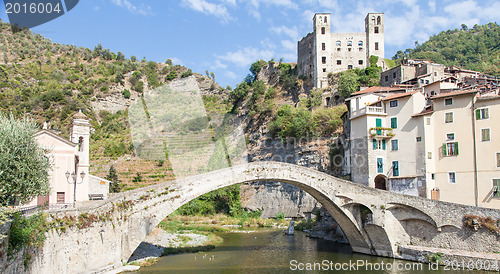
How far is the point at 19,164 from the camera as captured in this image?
14289mm

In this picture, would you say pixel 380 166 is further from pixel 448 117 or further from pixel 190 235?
pixel 190 235

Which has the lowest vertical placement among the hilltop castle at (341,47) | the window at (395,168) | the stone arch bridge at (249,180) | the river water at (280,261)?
the river water at (280,261)

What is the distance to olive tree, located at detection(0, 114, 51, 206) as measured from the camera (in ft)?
45.7

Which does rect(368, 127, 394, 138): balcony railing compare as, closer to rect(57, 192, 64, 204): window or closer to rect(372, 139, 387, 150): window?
rect(372, 139, 387, 150): window

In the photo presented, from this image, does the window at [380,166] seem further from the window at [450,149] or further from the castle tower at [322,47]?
the castle tower at [322,47]

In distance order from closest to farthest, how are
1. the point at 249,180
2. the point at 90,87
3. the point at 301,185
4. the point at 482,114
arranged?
the point at 249,180 → the point at 482,114 → the point at 301,185 → the point at 90,87

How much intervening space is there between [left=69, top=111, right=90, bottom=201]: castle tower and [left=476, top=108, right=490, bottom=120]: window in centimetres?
2125

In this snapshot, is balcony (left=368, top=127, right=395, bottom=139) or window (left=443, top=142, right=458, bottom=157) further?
balcony (left=368, top=127, right=395, bottom=139)

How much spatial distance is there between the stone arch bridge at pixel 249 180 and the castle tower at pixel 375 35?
92.9ft

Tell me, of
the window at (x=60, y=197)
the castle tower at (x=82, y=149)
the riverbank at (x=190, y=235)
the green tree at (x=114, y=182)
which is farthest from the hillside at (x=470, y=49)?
the window at (x=60, y=197)

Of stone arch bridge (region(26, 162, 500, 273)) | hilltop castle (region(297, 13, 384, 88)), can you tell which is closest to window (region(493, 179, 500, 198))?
stone arch bridge (region(26, 162, 500, 273))

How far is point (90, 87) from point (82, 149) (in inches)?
2225

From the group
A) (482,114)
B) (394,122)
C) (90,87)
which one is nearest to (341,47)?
(394,122)

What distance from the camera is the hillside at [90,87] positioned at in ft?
172
